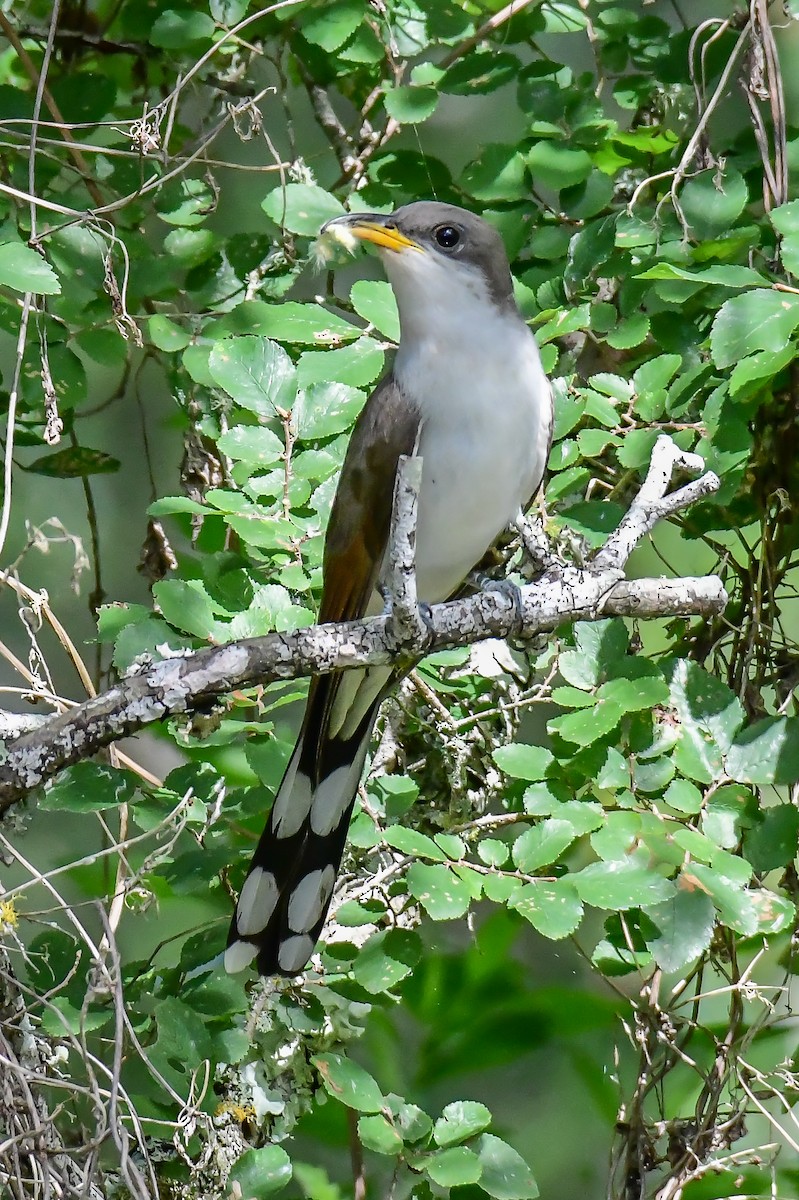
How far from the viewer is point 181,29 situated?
9.96 feet

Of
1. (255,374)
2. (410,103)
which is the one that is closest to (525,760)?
(255,374)

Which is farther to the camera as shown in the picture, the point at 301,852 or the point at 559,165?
the point at 559,165

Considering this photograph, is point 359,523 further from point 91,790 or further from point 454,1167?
point 454,1167

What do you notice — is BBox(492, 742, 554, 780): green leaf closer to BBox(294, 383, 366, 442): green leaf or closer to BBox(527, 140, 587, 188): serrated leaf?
BBox(294, 383, 366, 442): green leaf

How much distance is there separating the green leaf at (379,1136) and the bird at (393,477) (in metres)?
0.35

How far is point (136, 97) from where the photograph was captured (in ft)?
12.5

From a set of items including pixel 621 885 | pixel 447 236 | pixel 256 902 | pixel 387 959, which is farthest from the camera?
pixel 447 236

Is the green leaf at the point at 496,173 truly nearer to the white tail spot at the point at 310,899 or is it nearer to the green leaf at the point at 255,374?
the green leaf at the point at 255,374

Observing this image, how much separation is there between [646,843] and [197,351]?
154cm

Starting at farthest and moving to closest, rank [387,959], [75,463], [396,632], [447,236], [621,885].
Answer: [75,463] < [447,236] < [387,959] < [621,885] < [396,632]

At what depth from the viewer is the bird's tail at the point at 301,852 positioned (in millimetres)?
2633

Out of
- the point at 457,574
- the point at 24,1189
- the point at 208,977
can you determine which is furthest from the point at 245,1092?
the point at 457,574

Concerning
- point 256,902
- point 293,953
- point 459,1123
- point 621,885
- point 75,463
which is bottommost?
point 459,1123

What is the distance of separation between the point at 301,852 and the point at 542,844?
57 centimetres
